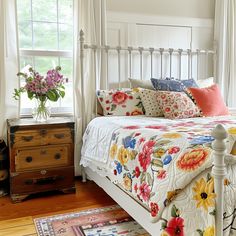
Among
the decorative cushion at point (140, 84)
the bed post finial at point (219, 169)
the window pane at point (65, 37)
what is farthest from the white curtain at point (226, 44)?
the bed post finial at point (219, 169)

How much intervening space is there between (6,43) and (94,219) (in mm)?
1763

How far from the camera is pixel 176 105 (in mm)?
2725

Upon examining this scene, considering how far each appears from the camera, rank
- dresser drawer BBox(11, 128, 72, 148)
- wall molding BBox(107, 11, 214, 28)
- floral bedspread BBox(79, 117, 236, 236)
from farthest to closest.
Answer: wall molding BBox(107, 11, 214, 28)
dresser drawer BBox(11, 128, 72, 148)
floral bedspread BBox(79, 117, 236, 236)

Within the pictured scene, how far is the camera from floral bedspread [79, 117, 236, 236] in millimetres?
1238

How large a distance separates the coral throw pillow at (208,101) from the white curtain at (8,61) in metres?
1.69

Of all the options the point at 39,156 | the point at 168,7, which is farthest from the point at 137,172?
the point at 168,7

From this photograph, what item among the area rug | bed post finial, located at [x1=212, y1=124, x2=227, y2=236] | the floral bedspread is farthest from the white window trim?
bed post finial, located at [x1=212, y1=124, x2=227, y2=236]

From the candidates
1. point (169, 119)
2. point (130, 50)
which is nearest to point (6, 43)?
point (130, 50)

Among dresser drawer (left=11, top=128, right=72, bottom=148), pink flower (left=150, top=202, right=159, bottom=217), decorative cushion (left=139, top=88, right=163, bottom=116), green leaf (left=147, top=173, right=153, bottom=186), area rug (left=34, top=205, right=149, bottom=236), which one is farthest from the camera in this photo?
decorative cushion (left=139, top=88, right=163, bottom=116)

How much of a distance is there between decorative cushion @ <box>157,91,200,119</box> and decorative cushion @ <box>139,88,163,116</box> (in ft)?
0.22

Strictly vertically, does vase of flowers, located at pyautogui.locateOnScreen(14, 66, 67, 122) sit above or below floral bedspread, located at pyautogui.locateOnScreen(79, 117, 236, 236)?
above

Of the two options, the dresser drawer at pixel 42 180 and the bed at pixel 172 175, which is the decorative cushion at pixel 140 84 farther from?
the dresser drawer at pixel 42 180

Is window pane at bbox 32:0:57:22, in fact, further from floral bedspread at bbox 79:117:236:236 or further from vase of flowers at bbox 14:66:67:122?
floral bedspread at bbox 79:117:236:236

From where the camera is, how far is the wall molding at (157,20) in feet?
10.8
